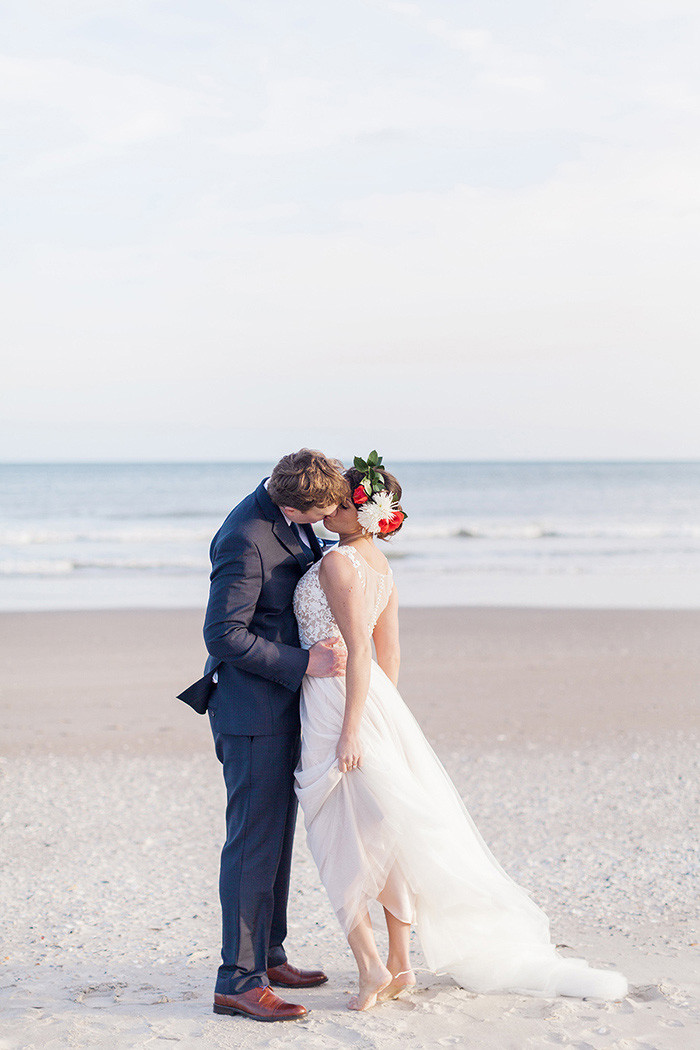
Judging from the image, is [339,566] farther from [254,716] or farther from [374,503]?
[254,716]

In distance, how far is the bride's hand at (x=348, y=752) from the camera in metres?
3.25

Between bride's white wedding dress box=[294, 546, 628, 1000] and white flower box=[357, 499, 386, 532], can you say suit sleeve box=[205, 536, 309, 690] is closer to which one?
bride's white wedding dress box=[294, 546, 628, 1000]

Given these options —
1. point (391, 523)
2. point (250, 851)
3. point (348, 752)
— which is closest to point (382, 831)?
point (348, 752)

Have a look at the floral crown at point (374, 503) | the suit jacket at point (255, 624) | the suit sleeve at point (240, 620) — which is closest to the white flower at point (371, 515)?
the floral crown at point (374, 503)

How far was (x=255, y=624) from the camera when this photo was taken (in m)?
3.32

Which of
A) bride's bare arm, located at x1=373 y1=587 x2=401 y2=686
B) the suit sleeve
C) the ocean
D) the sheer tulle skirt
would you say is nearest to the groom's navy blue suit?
the suit sleeve

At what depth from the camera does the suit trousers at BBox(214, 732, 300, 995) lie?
3.26 metres

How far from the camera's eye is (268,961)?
3.56 metres

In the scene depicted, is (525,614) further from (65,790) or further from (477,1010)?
(477,1010)

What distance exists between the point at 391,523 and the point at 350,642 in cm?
44

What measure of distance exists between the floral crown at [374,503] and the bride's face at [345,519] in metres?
0.02

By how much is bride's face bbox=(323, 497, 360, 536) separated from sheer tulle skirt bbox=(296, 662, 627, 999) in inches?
21.0

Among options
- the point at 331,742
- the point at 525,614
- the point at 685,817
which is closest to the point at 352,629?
the point at 331,742

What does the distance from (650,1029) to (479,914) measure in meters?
0.63
